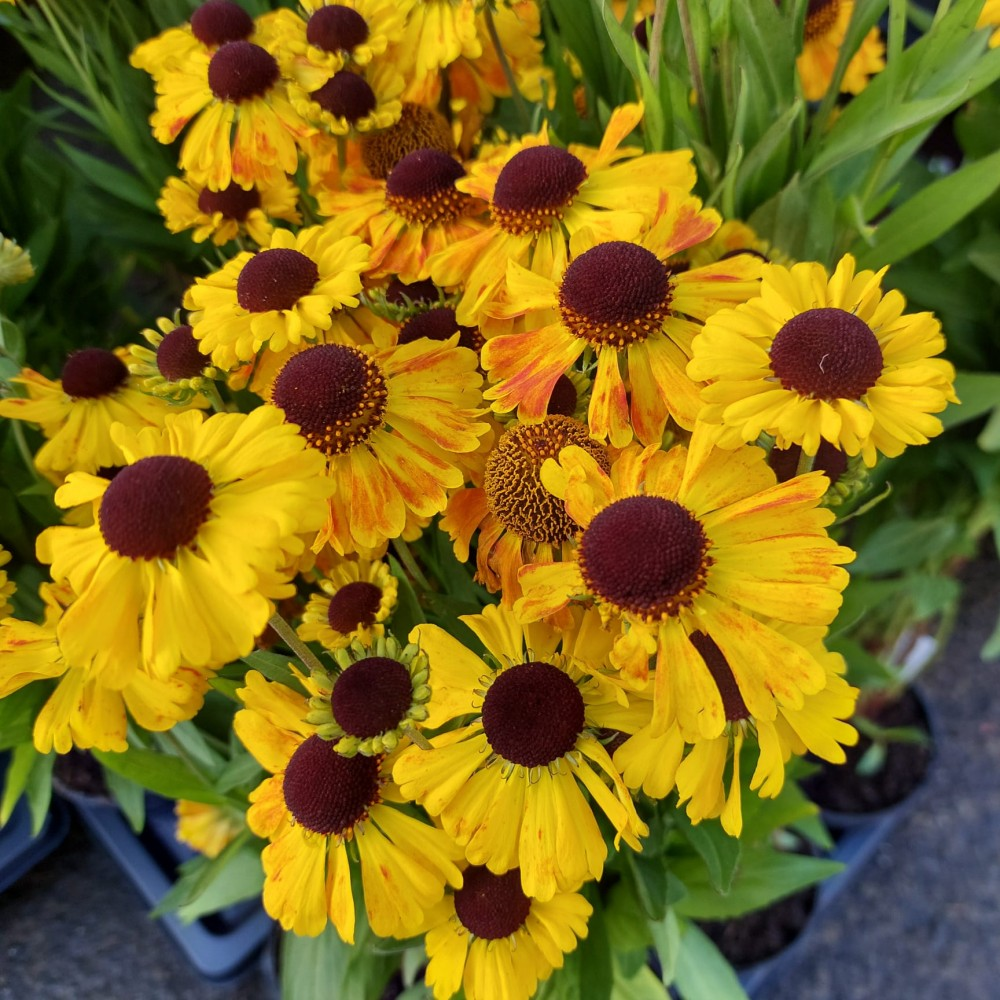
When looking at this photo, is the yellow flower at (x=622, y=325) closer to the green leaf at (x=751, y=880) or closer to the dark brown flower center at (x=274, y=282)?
the dark brown flower center at (x=274, y=282)

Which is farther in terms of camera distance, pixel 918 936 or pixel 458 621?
pixel 918 936

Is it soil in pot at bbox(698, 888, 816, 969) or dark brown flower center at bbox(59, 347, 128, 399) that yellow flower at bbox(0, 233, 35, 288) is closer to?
dark brown flower center at bbox(59, 347, 128, 399)

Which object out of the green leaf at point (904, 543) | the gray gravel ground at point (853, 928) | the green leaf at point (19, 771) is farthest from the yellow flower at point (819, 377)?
the gray gravel ground at point (853, 928)

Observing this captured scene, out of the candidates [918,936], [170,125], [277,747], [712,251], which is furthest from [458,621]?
[918,936]

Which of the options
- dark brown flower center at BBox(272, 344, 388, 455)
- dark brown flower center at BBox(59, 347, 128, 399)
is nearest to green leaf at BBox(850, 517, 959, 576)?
dark brown flower center at BBox(272, 344, 388, 455)

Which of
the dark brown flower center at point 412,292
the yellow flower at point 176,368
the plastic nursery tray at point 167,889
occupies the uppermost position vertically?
the yellow flower at point 176,368

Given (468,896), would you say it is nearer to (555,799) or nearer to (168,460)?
(555,799)
